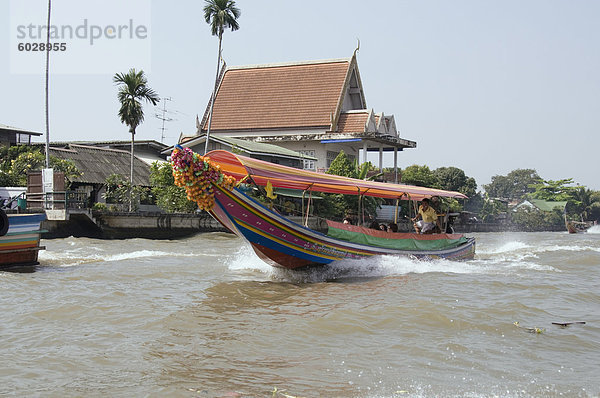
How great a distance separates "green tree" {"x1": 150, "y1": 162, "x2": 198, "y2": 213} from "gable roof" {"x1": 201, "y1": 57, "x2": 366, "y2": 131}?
40.7 ft

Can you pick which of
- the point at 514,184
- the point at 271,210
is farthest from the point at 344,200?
the point at 514,184

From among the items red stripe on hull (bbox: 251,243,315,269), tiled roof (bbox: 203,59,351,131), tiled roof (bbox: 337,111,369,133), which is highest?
tiled roof (bbox: 203,59,351,131)

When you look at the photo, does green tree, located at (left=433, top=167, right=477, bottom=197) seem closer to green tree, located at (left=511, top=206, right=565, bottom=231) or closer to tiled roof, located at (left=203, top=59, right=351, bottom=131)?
green tree, located at (left=511, top=206, right=565, bottom=231)

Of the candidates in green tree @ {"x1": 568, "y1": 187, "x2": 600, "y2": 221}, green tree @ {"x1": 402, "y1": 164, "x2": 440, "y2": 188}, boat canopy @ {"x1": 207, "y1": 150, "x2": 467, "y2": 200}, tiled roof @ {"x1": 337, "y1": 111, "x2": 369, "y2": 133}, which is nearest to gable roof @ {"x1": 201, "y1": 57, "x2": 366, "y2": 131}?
tiled roof @ {"x1": 337, "y1": 111, "x2": 369, "y2": 133}

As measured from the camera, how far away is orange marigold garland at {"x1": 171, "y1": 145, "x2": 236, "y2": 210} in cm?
871

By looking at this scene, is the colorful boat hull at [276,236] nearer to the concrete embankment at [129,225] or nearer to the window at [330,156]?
the concrete embankment at [129,225]

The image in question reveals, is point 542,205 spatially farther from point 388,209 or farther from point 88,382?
point 88,382

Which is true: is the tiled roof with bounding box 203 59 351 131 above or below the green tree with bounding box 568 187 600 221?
above

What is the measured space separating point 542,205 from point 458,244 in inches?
2046

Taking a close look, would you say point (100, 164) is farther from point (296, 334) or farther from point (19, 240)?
point (296, 334)

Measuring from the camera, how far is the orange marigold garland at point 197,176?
8.71 metres

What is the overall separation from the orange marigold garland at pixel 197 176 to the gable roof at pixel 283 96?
1005 inches

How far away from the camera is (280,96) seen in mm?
37344

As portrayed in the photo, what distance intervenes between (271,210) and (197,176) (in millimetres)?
1661
